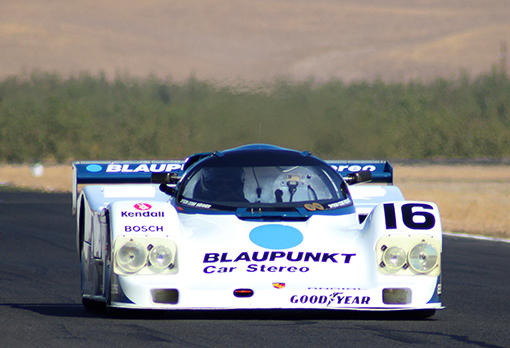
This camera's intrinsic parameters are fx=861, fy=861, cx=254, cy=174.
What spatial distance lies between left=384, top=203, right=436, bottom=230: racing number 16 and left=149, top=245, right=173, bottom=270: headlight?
162 cm

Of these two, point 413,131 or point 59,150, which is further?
point 59,150

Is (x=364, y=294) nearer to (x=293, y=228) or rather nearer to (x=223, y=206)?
(x=293, y=228)

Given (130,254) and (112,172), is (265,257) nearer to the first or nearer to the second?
(130,254)

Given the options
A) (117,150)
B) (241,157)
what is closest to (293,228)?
(241,157)

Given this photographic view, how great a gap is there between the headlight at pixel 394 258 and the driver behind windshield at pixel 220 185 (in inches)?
57.2

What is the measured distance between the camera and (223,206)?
6.85m

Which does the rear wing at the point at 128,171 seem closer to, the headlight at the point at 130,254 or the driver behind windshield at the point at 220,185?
the driver behind windshield at the point at 220,185

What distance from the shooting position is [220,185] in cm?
732

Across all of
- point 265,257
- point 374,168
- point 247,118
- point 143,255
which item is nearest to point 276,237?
point 265,257

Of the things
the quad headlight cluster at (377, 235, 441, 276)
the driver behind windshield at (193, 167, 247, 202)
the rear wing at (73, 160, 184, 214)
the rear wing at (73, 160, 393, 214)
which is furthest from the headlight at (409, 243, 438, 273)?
the rear wing at (73, 160, 184, 214)

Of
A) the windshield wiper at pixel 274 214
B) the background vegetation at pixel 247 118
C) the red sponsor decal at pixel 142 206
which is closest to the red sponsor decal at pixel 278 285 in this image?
the windshield wiper at pixel 274 214

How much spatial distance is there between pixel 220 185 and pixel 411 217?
1.72m

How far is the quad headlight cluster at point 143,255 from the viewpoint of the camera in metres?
6.13

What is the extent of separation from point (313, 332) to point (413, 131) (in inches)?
1676
